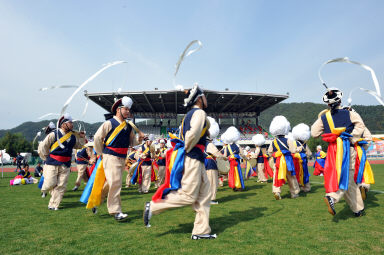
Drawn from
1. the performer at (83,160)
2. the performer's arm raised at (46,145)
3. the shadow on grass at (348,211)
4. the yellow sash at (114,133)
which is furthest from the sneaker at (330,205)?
the performer at (83,160)

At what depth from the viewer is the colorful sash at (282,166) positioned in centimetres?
631

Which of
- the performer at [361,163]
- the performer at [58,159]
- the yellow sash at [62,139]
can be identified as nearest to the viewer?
the performer at [361,163]

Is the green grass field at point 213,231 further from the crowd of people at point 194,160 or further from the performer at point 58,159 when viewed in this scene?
the performer at point 58,159

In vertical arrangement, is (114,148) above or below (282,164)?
above

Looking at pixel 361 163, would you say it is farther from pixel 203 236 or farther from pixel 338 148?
pixel 203 236

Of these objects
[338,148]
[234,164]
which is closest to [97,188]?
[338,148]

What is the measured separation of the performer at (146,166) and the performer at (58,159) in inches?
110

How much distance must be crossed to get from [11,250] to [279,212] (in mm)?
4327

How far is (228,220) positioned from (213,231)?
74 cm

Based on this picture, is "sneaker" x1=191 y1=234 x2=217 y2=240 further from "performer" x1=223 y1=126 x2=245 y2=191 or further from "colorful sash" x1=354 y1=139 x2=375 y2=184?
"performer" x1=223 y1=126 x2=245 y2=191

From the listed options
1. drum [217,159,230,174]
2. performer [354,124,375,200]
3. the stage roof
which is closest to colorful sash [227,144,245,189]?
drum [217,159,230,174]

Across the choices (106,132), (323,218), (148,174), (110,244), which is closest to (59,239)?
(110,244)

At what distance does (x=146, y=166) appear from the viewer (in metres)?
8.62

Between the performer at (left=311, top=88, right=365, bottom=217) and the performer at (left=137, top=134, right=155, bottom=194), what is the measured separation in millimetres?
5600
